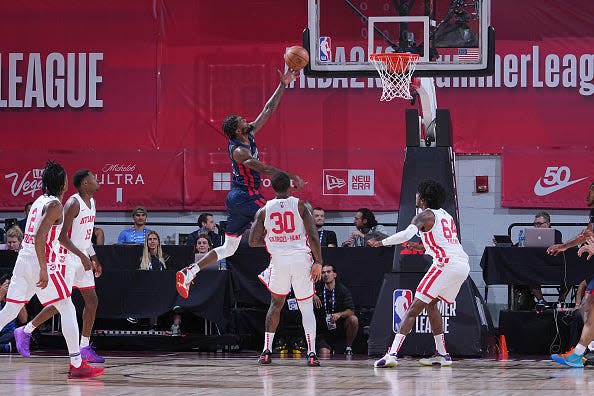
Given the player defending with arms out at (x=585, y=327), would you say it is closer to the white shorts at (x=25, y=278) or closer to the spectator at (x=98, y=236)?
the white shorts at (x=25, y=278)

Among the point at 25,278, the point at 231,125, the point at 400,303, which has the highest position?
the point at 231,125

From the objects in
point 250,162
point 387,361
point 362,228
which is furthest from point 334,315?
point 250,162

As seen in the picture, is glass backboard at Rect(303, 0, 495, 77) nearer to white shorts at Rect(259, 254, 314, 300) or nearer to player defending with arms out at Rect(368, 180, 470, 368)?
player defending with arms out at Rect(368, 180, 470, 368)

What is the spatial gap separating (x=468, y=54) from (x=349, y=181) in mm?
4276

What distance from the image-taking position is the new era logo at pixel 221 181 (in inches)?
667

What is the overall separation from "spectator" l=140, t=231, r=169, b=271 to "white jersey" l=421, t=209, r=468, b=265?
446 cm

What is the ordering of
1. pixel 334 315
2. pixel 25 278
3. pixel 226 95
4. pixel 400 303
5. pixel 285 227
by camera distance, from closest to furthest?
pixel 25 278 → pixel 285 227 → pixel 400 303 → pixel 334 315 → pixel 226 95

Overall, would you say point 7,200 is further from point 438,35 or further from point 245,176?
point 438,35

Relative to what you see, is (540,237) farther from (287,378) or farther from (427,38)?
(287,378)

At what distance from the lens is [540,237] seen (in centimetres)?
1430

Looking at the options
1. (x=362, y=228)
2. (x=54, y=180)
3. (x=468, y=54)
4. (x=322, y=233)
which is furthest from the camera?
(x=322, y=233)

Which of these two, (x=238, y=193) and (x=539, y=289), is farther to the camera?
(x=539, y=289)

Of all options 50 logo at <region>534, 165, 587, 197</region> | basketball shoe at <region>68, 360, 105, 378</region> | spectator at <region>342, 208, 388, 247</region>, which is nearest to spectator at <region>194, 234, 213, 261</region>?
spectator at <region>342, 208, 388, 247</region>

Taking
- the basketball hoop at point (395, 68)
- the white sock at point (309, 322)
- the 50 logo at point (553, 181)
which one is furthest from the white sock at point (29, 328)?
the 50 logo at point (553, 181)
